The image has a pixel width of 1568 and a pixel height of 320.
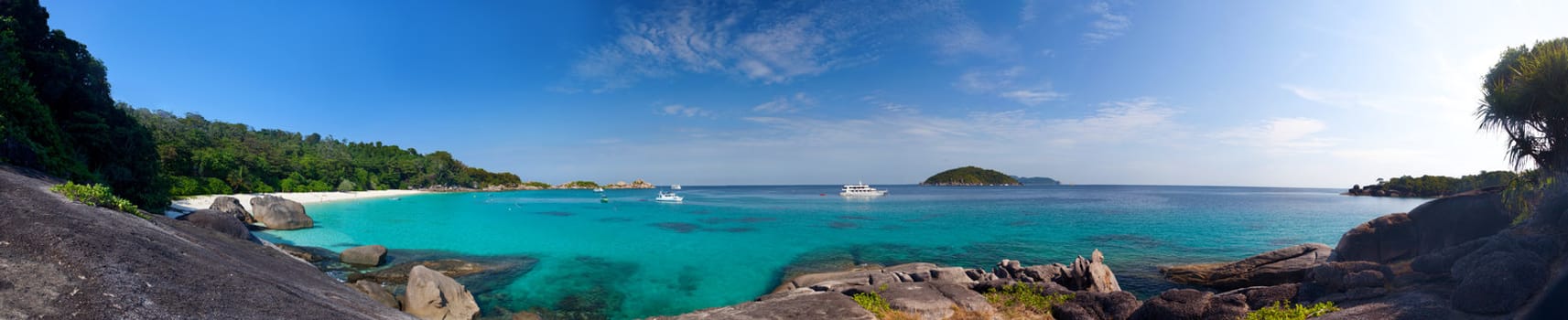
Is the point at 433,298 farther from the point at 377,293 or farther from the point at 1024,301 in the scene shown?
the point at 1024,301

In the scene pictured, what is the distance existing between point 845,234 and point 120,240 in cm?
3199

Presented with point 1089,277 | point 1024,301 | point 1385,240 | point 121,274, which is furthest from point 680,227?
point 1385,240

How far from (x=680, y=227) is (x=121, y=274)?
1441 inches

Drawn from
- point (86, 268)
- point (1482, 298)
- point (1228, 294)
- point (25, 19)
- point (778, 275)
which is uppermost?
point (25, 19)

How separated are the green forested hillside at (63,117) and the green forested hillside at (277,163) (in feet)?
64.9

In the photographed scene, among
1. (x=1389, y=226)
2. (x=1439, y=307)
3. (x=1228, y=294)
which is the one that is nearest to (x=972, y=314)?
(x=1228, y=294)

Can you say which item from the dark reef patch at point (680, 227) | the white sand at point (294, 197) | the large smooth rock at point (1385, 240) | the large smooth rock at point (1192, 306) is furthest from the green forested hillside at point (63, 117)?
the large smooth rock at point (1385, 240)

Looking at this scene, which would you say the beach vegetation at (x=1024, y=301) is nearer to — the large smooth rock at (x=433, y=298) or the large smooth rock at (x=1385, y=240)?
the large smooth rock at (x=1385, y=240)

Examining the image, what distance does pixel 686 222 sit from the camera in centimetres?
4650

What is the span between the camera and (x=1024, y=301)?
477 inches

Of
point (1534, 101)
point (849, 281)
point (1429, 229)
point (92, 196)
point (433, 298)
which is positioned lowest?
point (849, 281)

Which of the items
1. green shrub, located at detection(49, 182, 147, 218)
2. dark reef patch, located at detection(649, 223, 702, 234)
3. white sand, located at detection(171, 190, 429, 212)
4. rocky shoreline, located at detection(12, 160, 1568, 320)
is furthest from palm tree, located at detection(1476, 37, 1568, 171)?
white sand, located at detection(171, 190, 429, 212)

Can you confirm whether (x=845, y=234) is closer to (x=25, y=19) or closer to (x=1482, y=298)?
(x=1482, y=298)

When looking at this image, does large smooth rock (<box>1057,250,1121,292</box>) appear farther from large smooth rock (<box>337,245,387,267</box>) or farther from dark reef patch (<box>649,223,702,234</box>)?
dark reef patch (<box>649,223,702,234</box>)
